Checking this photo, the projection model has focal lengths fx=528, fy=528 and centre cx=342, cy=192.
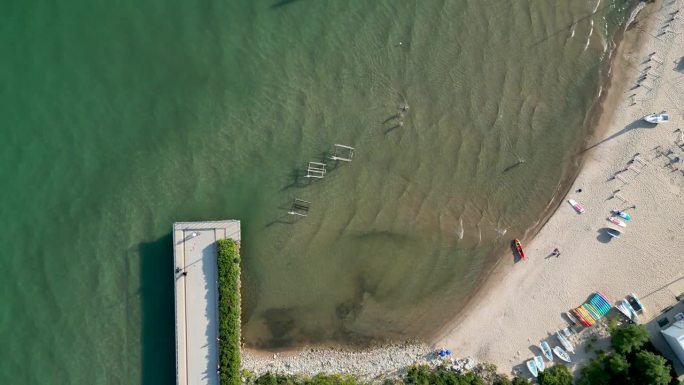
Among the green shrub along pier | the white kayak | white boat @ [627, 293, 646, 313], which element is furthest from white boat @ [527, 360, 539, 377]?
the green shrub along pier

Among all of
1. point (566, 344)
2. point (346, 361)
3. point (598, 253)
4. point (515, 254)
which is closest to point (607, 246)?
point (598, 253)

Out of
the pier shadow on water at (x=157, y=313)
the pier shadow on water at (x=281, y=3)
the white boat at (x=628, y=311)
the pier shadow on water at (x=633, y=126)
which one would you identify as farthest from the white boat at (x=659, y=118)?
the pier shadow on water at (x=157, y=313)

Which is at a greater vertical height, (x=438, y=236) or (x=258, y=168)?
(x=258, y=168)

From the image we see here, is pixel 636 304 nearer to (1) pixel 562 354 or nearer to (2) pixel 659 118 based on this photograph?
(1) pixel 562 354

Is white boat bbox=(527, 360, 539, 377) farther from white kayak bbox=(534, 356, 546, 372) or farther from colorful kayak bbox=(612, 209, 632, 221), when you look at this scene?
colorful kayak bbox=(612, 209, 632, 221)

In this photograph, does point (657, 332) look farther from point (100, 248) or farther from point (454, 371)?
point (100, 248)

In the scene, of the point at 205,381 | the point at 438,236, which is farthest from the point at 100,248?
the point at 438,236
